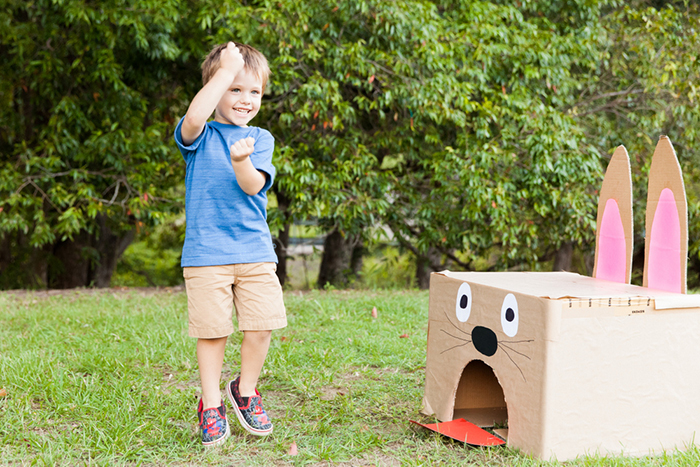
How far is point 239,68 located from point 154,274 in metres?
11.4

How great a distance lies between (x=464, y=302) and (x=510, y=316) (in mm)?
262

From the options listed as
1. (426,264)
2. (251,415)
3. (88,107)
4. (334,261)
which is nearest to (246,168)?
(251,415)

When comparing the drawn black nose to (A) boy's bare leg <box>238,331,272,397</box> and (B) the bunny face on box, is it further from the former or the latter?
(A) boy's bare leg <box>238,331,272,397</box>

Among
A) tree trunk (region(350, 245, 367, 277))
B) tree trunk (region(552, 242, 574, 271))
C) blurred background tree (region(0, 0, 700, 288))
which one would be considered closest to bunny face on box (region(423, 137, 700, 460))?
blurred background tree (region(0, 0, 700, 288))

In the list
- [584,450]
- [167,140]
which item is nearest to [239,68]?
[584,450]

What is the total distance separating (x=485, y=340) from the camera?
84.4 inches

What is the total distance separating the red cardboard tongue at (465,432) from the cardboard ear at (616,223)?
0.84m

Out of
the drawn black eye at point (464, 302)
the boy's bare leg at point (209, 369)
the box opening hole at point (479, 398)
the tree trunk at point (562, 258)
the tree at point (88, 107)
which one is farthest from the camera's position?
the tree trunk at point (562, 258)

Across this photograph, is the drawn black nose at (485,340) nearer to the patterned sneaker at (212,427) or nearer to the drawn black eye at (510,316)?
the drawn black eye at (510,316)

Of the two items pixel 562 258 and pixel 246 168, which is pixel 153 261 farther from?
pixel 246 168

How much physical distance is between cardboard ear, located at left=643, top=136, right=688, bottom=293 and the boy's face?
150cm

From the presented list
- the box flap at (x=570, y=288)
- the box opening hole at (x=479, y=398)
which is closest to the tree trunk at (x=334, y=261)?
the box opening hole at (x=479, y=398)

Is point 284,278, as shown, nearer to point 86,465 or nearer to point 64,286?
point 64,286

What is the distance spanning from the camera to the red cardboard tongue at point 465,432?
2109 mm
